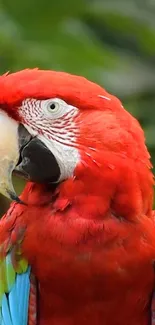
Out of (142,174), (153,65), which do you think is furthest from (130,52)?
(142,174)

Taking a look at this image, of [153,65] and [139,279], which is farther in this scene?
[153,65]

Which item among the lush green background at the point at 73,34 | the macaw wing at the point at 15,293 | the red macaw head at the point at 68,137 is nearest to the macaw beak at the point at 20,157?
the red macaw head at the point at 68,137

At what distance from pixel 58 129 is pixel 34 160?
8cm

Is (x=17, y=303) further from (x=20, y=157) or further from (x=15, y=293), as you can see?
(x=20, y=157)

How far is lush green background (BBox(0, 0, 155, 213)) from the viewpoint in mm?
2285

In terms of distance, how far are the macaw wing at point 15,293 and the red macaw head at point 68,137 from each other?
0.22 m

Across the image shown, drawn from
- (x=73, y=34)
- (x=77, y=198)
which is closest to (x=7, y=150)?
(x=77, y=198)

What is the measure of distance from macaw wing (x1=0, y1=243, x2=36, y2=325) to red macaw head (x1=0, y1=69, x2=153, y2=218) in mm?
215

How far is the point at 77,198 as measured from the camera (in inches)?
67.2

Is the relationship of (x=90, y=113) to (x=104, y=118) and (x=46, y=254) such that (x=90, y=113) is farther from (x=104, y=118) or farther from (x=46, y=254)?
(x=46, y=254)

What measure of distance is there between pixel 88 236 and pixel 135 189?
13cm

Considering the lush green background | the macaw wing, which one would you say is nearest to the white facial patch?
the macaw wing

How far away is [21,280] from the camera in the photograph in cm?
182

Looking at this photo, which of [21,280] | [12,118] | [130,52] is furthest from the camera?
[130,52]
